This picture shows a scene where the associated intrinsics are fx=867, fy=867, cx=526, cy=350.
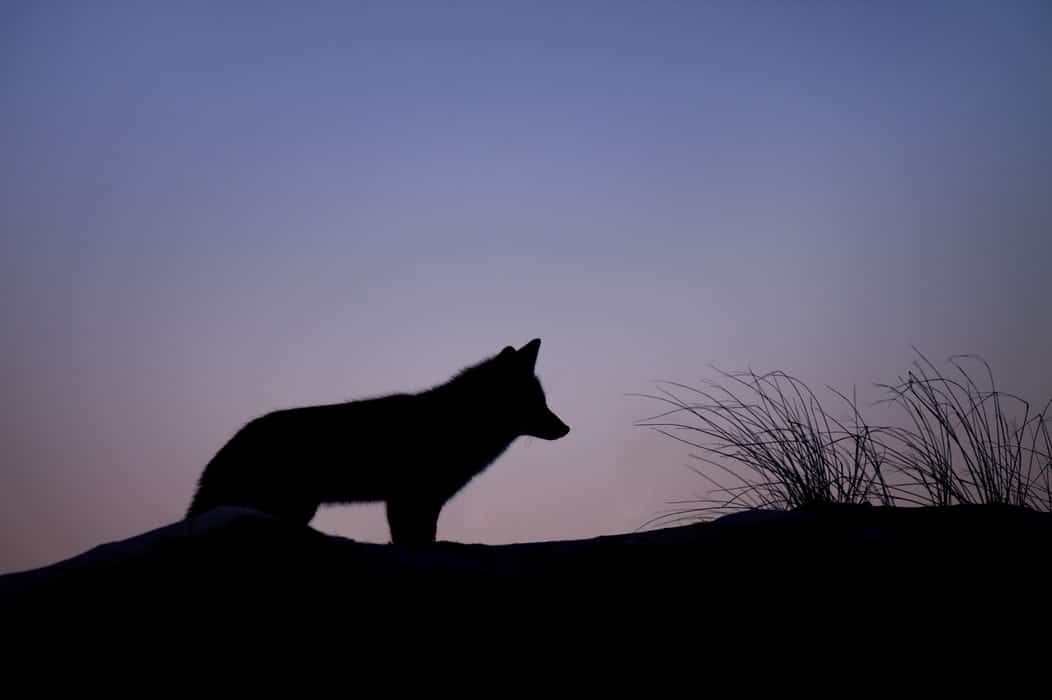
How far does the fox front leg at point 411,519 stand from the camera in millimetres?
5020

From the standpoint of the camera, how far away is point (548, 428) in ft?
19.6

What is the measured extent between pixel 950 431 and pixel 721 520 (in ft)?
7.41

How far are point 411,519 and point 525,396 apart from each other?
3.99 feet

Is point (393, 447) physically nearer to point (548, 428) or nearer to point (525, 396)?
point (525, 396)

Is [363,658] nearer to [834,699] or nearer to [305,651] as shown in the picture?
[305,651]

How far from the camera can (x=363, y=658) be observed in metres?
1.48

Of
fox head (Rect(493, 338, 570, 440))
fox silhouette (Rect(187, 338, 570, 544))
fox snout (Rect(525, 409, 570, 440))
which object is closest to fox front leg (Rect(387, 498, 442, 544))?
fox silhouette (Rect(187, 338, 570, 544))

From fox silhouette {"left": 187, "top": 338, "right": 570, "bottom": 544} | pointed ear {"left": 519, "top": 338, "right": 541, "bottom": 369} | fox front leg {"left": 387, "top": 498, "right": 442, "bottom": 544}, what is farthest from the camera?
pointed ear {"left": 519, "top": 338, "right": 541, "bottom": 369}

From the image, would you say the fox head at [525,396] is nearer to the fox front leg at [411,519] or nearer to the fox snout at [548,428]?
the fox snout at [548,428]

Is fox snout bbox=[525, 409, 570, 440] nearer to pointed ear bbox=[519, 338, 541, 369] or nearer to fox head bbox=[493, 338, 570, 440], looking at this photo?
fox head bbox=[493, 338, 570, 440]

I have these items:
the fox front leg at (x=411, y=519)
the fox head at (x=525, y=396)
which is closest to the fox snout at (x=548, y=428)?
the fox head at (x=525, y=396)

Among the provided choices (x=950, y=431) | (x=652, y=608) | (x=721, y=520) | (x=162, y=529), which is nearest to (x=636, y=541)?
(x=721, y=520)

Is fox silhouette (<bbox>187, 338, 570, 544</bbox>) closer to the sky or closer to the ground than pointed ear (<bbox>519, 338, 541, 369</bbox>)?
closer to the ground

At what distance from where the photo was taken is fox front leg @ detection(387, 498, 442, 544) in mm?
5020
